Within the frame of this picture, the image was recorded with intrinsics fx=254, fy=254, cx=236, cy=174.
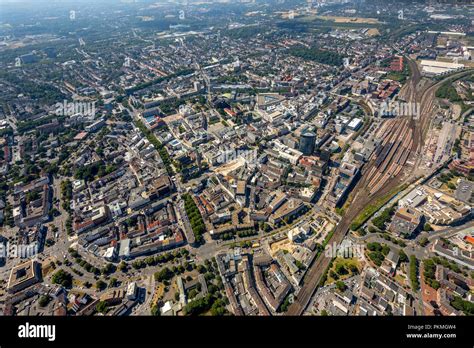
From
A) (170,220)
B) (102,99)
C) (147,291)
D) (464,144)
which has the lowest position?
(147,291)

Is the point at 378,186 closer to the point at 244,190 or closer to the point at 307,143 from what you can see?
the point at 307,143

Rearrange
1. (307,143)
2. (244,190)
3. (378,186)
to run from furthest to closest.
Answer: (307,143) → (378,186) → (244,190)

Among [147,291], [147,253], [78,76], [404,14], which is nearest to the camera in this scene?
[147,291]

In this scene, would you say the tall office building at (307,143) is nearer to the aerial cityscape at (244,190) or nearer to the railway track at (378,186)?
the aerial cityscape at (244,190)

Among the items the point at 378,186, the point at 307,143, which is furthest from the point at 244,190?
the point at 378,186

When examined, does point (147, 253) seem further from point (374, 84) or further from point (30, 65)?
point (30, 65)

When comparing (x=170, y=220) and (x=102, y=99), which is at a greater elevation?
(x=102, y=99)

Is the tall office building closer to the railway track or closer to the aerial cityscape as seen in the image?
the aerial cityscape

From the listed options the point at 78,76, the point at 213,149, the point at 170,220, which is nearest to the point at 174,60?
the point at 78,76

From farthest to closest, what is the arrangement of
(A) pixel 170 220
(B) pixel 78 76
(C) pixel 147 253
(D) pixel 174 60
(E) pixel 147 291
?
(D) pixel 174 60
(B) pixel 78 76
(A) pixel 170 220
(C) pixel 147 253
(E) pixel 147 291
